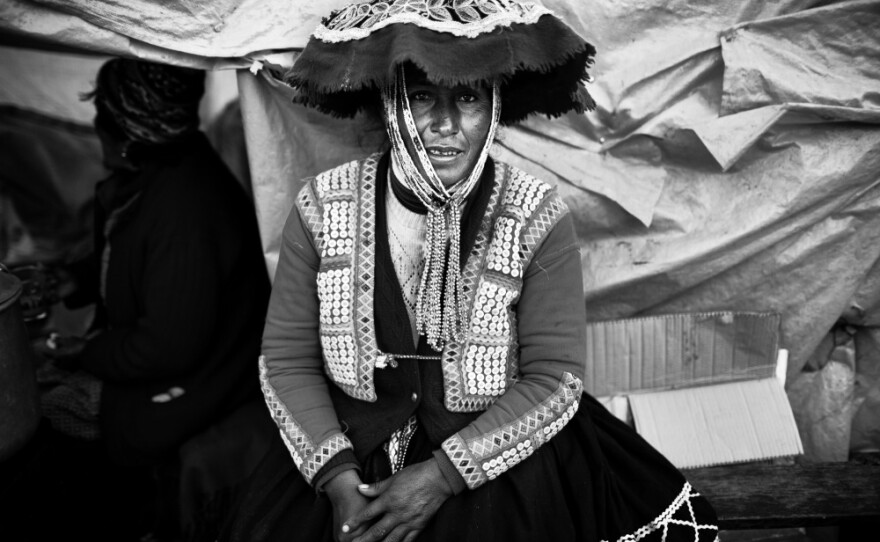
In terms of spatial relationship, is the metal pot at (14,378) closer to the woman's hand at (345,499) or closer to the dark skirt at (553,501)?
the dark skirt at (553,501)

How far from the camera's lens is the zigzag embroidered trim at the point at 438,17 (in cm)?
188

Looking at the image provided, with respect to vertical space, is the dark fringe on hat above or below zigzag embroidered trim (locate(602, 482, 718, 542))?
above

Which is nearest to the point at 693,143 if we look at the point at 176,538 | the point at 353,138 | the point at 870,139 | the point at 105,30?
the point at 870,139

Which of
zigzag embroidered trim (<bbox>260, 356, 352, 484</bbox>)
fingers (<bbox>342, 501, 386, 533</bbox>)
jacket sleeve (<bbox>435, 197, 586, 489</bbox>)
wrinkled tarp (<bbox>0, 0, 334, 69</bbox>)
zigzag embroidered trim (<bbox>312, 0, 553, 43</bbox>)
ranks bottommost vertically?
fingers (<bbox>342, 501, 386, 533</bbox>)

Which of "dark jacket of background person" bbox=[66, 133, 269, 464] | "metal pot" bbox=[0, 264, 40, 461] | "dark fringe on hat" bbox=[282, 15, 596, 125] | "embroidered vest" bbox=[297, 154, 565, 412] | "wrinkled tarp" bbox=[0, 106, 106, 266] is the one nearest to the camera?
"dark fringe on hat" bbox=[282, 15, 596, 125]

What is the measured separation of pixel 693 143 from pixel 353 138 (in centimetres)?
115

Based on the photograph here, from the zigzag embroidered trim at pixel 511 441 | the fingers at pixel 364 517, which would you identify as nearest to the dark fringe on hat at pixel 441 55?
the zigzag embroidered trim at pixel 511 441

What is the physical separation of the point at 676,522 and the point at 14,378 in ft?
6.24

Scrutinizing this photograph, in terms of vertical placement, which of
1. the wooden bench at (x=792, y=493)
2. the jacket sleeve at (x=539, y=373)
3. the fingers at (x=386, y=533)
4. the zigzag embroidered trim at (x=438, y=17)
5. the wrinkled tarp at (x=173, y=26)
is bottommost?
the wooden bench at (x=792, y=493)

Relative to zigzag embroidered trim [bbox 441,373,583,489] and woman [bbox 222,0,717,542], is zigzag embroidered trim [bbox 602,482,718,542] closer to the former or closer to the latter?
woman [bbox 222,0,717,542]

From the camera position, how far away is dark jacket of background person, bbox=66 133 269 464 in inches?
108

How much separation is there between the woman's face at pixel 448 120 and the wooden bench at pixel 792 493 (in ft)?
4.50

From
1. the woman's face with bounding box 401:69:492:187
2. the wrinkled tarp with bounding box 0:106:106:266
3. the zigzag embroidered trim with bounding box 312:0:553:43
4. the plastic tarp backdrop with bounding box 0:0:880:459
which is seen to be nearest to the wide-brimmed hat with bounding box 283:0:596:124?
the zigzag embroidered trim with bounding box 312:0:553:43

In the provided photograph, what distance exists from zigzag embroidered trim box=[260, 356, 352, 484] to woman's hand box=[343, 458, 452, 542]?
0.56ft
